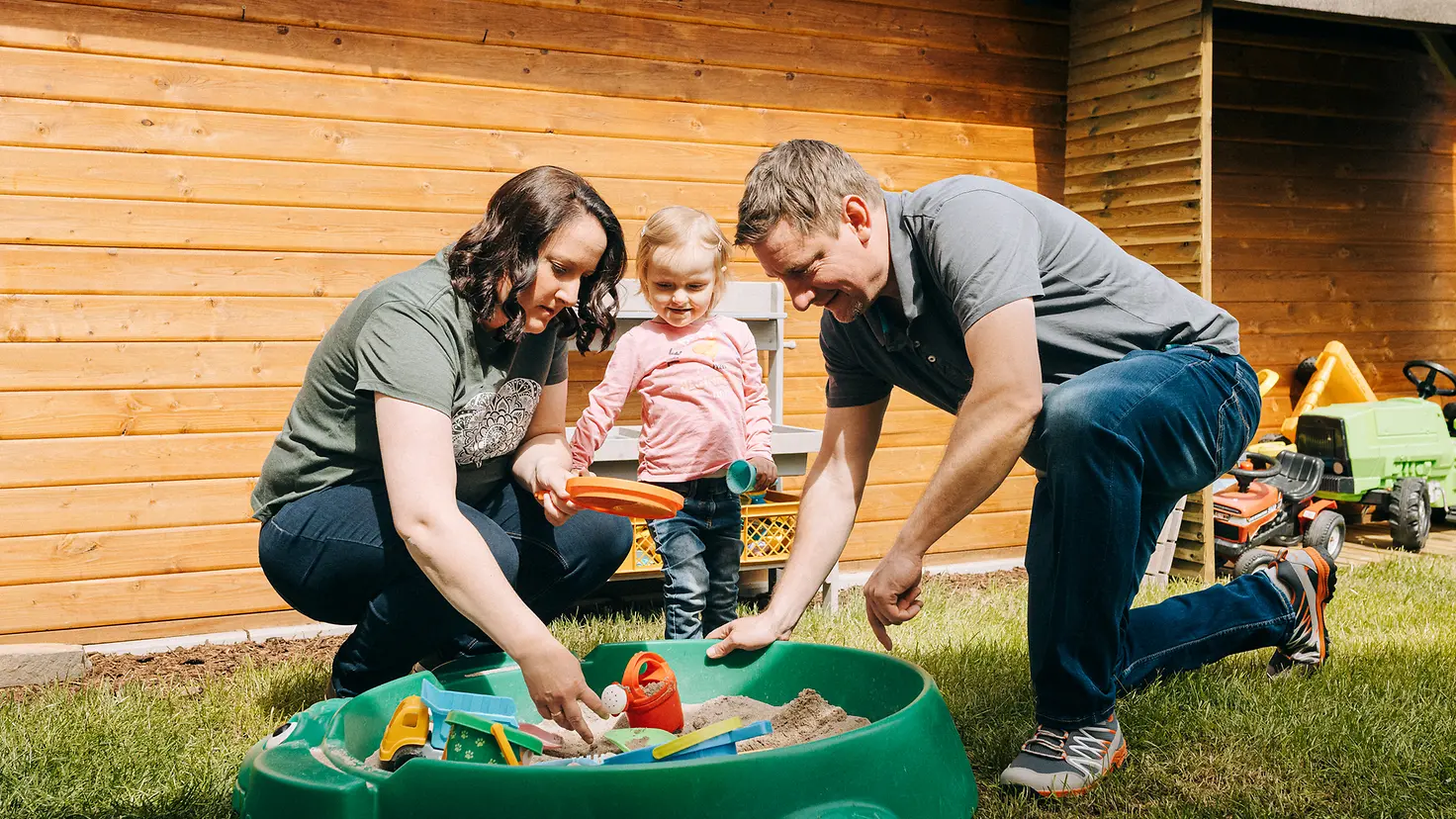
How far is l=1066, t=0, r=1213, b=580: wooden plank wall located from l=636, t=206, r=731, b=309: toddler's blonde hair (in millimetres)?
2275

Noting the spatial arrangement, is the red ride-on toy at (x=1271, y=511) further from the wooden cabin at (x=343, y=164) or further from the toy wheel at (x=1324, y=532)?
the wooden cabin at (x=343, y=164)

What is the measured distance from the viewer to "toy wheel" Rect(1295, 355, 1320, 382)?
607 centimetres

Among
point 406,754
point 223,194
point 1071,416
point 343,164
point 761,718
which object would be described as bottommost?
point 761,718

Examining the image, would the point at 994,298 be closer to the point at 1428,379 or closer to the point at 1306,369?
the point at 1306,369

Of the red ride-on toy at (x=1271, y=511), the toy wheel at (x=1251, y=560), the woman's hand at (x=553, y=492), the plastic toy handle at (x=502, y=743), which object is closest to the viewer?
the plastic toy handle at (x=502, y=743)

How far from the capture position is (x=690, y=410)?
3387 millimetres

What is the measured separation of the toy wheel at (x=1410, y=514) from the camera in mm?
5379

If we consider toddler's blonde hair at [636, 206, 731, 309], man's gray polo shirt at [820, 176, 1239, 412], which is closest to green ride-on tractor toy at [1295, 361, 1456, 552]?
toddler's blonde hair at [636, 206, 731, 309]

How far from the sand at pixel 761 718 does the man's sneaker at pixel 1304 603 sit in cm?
118

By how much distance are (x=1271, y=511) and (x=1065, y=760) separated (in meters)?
3.34

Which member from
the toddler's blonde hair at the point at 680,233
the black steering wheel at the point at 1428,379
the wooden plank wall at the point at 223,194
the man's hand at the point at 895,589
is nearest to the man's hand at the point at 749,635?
the man's hand at the point at 895,589

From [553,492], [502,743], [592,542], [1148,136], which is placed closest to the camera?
[502,743]

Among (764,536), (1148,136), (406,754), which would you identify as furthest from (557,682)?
(1148,136)

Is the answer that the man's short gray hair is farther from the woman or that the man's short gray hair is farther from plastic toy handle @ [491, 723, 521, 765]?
plastic toy handle @ [491, 723, 521, 765]
